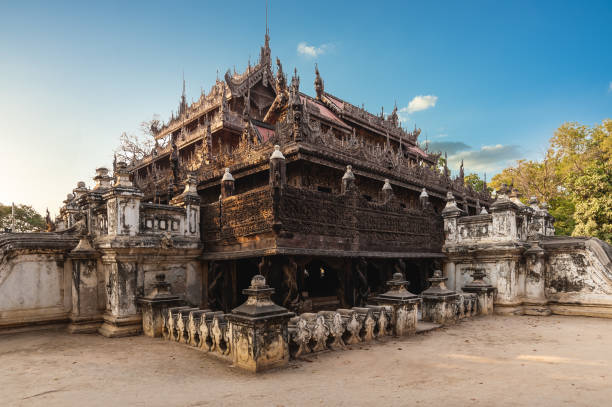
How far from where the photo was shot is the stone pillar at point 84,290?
28.8 ft

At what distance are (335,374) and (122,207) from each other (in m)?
6.07

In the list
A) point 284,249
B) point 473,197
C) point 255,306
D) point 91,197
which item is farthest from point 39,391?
point 473,197

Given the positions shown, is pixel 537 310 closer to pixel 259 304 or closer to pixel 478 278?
pixel 478 278

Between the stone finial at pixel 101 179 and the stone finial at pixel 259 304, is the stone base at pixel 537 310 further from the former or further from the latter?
the stone finial at pixel 101 179

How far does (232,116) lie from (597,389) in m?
18.4

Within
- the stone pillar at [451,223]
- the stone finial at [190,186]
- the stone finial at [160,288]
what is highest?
the stone finial at [190,186]

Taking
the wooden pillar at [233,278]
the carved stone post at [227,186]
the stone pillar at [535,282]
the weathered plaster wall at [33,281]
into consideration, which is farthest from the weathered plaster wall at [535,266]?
the weathered plaster wall at [33,281]

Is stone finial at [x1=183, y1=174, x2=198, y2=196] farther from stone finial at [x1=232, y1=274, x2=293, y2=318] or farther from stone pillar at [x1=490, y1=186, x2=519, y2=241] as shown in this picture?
stone pillar at [x1=490, y1=186, x2=519, y2=241]

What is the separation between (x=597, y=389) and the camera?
475 cm

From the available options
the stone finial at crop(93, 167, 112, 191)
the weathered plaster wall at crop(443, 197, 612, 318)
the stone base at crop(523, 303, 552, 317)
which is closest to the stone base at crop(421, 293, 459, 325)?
the weathered plaster wall at crop(443, 197, 612, 318)

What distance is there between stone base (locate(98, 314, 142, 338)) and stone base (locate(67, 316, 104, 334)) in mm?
317

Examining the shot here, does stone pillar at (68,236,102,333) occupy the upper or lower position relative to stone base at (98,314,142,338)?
upper

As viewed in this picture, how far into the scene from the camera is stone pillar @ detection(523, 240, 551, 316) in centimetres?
1120

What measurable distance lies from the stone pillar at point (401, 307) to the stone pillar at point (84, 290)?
6562 mm
